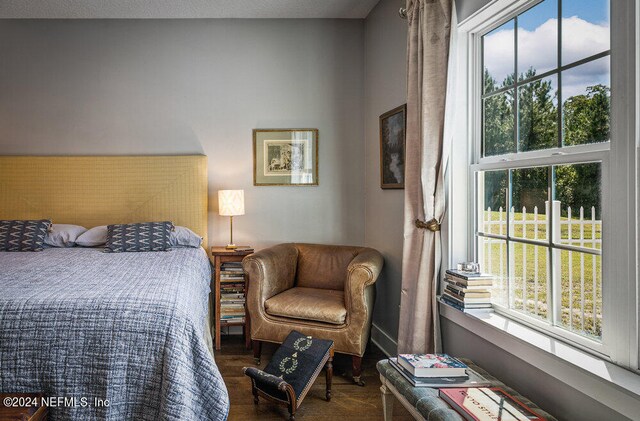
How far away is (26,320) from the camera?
5.81 feet

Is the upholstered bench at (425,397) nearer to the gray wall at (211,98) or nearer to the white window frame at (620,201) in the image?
the white window frame at (620,201)

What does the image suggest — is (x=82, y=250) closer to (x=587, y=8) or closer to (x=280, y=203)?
Answer: (x=280, y=203)

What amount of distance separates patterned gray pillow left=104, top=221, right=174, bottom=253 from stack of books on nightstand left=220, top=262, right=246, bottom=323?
532 millimetres

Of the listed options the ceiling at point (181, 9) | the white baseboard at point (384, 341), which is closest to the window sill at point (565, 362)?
the white baseboard at point (384, 341)

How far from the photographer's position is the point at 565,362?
153cm

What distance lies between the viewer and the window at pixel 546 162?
5.31 feet

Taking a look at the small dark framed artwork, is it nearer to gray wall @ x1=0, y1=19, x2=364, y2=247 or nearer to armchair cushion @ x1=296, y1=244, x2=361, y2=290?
gray wall @ x1=0, y1=19, x2=364, y2=247

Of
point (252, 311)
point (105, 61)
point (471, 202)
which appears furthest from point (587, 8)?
point (105, 61)

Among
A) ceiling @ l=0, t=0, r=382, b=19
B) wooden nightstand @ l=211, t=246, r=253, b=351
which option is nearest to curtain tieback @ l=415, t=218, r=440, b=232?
wooden nightstand @ l=211, t=246, r=253, b=351

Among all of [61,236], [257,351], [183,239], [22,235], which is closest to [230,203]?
[183,239]

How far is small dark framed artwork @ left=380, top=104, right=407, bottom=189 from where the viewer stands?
3.20m

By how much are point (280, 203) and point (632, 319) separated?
298 centimetres

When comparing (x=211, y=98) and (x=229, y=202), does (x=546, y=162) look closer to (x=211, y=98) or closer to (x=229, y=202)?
(x=229, y=202)

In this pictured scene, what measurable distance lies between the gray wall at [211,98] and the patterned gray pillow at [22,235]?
2.59 ft
